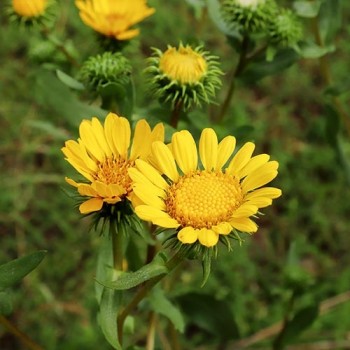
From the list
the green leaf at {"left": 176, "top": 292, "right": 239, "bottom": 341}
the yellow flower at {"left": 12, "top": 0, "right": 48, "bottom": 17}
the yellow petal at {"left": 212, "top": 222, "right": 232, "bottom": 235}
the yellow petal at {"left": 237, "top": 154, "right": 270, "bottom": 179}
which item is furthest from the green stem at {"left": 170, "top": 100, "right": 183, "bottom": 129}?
the green leaf at {"left": 176, "top": 292, "right": 239, "bottom": 341}

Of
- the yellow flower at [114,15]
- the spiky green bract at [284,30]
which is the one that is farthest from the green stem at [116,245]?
the spiky green bract at [284,30]

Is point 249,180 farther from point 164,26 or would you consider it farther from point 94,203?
point 164,26

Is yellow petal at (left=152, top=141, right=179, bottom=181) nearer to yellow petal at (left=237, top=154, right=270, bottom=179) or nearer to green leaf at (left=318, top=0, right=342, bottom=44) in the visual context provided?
yellow petal at (left=237, top=154, right=270, bottom=179)

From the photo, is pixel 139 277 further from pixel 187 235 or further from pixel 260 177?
pixel 260 177

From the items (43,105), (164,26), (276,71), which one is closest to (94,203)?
(276,71)

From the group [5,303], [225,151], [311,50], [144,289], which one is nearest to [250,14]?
[311,50]

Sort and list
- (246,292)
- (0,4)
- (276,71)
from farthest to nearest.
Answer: (0,4) → (246,292) → (276,71)

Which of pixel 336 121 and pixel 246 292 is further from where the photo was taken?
pixel 246 292
